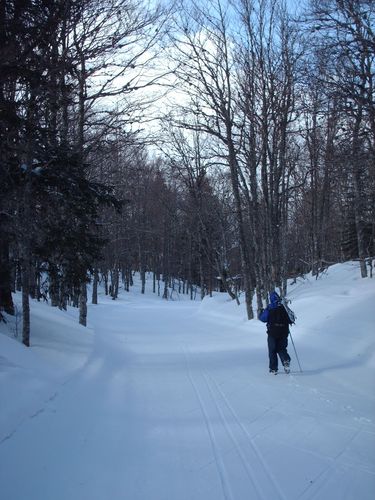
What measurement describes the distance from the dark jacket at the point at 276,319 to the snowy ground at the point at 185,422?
94cm

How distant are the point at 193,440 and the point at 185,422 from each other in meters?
0.74

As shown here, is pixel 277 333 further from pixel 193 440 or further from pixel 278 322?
pixel 193 440

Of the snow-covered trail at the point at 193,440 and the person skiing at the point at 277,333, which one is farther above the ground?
the person skiing at the point at 277,333

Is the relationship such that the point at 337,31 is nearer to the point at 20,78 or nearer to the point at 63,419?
the point at 20,78

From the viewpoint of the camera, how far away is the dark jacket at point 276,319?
377 inches

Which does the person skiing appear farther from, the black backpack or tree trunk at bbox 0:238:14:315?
tree trunk at bbox 0:238:14:315

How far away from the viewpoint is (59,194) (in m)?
10.4

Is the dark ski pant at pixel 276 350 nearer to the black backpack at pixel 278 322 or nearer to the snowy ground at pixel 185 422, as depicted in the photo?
the black backpack at pixel 278 322

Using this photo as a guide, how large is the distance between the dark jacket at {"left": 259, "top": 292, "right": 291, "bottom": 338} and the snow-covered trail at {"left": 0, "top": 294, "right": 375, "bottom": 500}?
3.07 ft

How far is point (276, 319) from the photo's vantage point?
975 centimetres

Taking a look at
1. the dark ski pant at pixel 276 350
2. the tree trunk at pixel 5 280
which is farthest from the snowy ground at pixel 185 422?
the tree trunk at pixel 5 280

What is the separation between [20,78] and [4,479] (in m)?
6.23

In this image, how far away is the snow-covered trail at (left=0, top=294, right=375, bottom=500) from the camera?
411 centimetres

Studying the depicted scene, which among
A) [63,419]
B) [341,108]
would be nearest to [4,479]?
[63,419]
